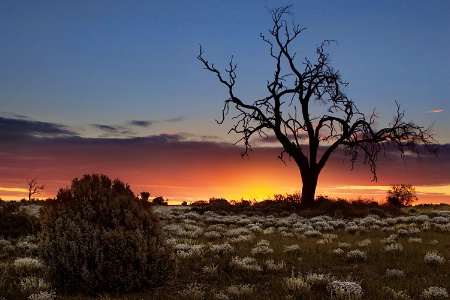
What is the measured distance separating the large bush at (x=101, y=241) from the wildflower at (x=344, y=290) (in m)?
3.51

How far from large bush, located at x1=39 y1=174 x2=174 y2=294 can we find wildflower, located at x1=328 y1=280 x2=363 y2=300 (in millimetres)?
3511

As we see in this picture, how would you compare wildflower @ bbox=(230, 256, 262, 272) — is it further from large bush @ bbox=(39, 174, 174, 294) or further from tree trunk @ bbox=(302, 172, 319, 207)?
tree trunk @ bbox=(302, 172, 319, 207)

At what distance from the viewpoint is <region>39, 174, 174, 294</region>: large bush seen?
30.2ft

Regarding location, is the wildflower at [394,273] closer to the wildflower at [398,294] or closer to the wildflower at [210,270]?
the wildflower at [398,294]

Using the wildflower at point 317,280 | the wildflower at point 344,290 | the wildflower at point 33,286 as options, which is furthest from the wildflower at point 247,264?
the wildflower at point 33,286

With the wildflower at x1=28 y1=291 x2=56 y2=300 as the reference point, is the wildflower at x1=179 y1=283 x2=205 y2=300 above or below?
below

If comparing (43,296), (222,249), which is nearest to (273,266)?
(222,249)

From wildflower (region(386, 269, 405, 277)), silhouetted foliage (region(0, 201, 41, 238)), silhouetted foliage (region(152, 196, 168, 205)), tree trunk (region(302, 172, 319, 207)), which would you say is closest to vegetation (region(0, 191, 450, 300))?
wildflower (region(386, 269, 405, 277))

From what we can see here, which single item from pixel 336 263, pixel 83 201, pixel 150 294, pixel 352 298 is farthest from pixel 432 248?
pixel 83 201

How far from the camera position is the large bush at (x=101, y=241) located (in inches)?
363

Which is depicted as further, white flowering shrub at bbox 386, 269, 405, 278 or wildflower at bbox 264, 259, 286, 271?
wildflower at bbox 264, 259, 286, 271

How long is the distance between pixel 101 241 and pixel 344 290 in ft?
17.0

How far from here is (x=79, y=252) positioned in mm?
9273

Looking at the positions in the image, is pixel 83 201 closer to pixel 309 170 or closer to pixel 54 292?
pixel 54 292
